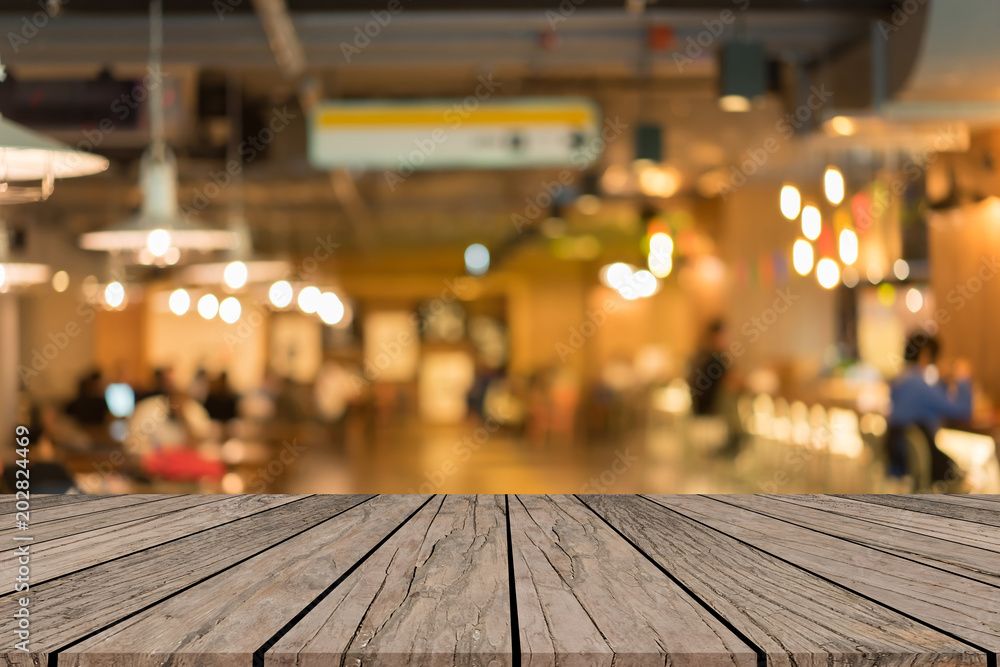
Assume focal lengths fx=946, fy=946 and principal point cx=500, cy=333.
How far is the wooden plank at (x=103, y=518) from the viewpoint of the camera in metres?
1.29

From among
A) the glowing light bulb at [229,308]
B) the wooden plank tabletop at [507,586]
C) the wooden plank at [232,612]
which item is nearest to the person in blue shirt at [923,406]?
the wooden plank tabletop at [507,586]

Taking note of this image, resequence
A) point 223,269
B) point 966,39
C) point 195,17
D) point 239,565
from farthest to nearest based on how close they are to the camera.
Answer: point 223,269 < point 195,17 < point 966,39 < point 239,565

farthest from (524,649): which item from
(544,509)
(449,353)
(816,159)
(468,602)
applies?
(449,353)

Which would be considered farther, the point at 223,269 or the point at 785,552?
the point at 223,269

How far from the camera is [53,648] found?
795 millimetres

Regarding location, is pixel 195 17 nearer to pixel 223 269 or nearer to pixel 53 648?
pixel 223 269

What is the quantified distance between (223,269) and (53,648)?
19.4ft

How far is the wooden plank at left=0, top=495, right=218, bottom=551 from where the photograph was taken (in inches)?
50.7

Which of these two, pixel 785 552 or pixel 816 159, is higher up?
pixel 816 159

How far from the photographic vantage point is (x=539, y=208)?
11.8 m
